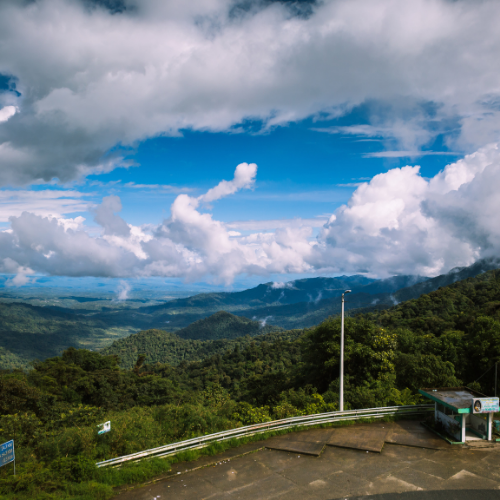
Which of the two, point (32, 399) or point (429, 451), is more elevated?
point (429, 451)

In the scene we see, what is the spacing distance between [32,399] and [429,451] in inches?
1337

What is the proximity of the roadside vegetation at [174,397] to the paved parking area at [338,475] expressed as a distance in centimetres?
137

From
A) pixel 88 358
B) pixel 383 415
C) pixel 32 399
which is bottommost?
pixel 88 358

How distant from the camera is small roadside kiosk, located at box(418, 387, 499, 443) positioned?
36.5 feet

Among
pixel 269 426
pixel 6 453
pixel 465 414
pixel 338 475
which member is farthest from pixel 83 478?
pixel 465 414

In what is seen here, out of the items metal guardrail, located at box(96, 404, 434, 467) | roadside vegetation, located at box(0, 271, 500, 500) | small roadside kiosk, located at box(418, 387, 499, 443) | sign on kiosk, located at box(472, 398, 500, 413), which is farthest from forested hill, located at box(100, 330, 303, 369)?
sign on kiosk, located at box(472, 398, 500, 413)

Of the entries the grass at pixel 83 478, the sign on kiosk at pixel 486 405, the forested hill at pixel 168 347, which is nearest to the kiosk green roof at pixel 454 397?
the sign on kiosk at pixel 486 405

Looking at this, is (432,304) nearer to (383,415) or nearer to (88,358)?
(88,358)

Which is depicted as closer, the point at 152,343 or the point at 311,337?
the point at 311,337

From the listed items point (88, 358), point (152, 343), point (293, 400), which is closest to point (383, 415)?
point (293, 400)

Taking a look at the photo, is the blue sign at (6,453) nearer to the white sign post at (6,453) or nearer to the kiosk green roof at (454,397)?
the white sign post at (6,453)

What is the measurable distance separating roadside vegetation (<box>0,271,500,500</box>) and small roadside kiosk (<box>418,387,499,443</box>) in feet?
11.3

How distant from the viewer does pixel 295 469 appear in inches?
405

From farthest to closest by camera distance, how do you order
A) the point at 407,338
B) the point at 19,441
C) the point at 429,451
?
the point at 407,338
the point at 19,441
the point at 429,451
